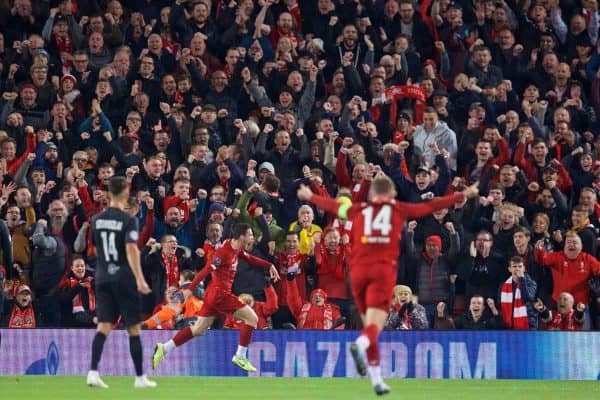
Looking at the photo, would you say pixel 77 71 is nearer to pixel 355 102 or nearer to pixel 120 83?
pixel 120 83

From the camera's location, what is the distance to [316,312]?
18.4 meters

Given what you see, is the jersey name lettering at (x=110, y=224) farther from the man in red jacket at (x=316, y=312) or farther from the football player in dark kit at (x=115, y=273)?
the man in red jacket at (x=316, y=312)

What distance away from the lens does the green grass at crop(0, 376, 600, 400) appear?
1446cm

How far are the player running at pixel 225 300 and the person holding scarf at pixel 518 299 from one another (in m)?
3.24

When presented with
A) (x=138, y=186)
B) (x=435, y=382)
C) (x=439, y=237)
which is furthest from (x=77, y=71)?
(x=435, y=382)

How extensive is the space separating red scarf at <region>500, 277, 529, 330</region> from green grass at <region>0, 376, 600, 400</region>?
107 centimetres

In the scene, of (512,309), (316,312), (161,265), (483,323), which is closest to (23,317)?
(161,265)

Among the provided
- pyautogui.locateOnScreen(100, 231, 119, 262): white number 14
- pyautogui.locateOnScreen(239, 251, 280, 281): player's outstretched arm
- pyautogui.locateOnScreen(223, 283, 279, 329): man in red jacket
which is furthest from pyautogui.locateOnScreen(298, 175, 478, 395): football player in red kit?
pyautogui.locateOnScreen(223, 283, 279, 329): man in red jacket

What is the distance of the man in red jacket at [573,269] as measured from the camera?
18.1 m

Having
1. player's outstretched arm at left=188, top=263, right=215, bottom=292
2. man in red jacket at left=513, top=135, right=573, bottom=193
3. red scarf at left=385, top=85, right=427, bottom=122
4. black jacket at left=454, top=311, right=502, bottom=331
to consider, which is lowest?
black jacket at left=454, top=311, right=502, bottom=331

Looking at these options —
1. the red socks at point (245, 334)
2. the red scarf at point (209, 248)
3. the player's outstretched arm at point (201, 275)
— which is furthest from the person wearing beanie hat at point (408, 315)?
the player's outstretched arm at point (201, 275)

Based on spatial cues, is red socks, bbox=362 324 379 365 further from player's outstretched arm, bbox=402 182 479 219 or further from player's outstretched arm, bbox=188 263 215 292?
player's outstretched arm, bbox=188 263 215 292

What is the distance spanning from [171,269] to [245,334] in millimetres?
2179

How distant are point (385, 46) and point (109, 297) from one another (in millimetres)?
9483
